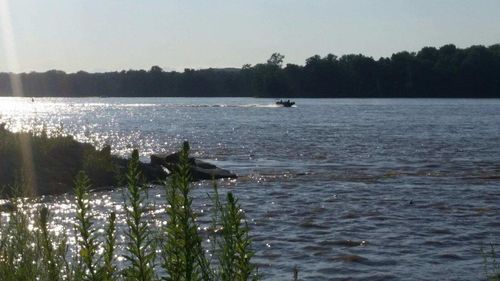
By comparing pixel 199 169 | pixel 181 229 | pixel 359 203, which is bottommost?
pixel 359 203

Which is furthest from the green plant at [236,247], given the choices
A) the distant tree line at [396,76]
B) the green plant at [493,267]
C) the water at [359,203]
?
the distant tree line at [396,76]

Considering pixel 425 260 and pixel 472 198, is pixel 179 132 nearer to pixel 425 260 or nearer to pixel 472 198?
pixel 472 198

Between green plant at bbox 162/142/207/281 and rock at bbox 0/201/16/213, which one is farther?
rock at bbox 0/201/16/213

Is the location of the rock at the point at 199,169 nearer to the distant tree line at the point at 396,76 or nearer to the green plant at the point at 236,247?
the green plant at the point at 236,247

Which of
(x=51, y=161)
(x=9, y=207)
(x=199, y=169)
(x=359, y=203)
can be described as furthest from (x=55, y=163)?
(x=9, y=207)

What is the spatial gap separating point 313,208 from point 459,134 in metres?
34.0

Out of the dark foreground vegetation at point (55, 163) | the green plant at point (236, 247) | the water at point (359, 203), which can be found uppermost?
the green plant at point (236, 247)

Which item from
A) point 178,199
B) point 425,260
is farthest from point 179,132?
point 178,199

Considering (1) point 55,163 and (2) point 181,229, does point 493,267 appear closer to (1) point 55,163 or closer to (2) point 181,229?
(2) point 181,229

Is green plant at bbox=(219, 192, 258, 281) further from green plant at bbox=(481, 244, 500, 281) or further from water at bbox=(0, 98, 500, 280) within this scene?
water at bbox=(0, 98, 500, 280)

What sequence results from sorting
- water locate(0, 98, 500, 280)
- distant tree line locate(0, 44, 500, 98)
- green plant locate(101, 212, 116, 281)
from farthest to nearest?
distant tree line locate(0, 44, 500, 98) < water locate(0, 98, 500, 280) < green plant locate(101, 212, 116, 281)

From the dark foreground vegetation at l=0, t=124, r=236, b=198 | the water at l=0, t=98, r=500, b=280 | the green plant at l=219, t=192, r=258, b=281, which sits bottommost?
the water at l=0, t=98, r=500, b=280

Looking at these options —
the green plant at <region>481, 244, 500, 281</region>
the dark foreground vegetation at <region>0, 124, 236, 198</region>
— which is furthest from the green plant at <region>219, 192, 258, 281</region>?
the dark foreground vegetation at <region>0, 124, 236, 198</region>

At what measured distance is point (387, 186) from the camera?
2742 cm
